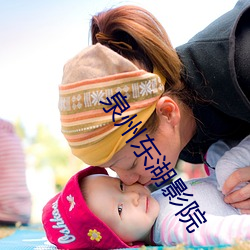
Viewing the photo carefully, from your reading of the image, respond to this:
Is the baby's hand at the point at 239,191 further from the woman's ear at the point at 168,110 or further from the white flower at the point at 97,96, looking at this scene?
the white flower at the point at 97,96

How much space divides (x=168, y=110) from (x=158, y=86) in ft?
0.19

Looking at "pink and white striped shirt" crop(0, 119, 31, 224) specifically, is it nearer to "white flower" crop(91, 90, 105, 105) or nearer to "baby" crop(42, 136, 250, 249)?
"baby" crop(42, 136, 250, 249)

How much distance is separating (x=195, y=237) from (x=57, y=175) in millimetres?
1755

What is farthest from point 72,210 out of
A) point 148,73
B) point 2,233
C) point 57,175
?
point 57,175

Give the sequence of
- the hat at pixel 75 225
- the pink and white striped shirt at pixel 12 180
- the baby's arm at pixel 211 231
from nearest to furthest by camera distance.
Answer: the baby's arm at pixel 211 231 < the hat at pixel 75 225 < the pink and white striped shirt at pixel 12 180

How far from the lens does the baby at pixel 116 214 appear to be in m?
0.89

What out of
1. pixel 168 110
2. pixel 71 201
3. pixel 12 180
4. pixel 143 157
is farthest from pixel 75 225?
pixel 12 180

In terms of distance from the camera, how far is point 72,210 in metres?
0.90

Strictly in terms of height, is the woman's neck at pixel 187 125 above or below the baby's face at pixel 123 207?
above

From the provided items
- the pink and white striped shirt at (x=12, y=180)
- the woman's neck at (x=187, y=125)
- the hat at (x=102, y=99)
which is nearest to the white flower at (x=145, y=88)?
the hat at (x=102, y=99)

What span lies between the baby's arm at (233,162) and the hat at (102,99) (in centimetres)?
23

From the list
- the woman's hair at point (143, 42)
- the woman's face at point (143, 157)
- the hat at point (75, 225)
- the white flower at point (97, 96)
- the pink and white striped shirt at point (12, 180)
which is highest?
the woman's hair at point (143, 42)

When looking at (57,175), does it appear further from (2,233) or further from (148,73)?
(148,73)

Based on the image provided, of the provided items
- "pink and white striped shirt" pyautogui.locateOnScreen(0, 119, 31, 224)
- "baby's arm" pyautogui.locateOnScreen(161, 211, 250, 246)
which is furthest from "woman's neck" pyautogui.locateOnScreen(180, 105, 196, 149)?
"pink and white striped shirt" pyautogui.locateOnScreen(0, 119, 31, 224)
